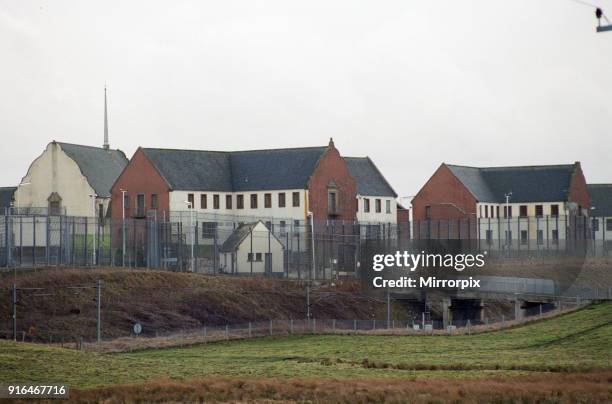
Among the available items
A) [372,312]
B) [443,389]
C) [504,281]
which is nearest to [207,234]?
[372,312]

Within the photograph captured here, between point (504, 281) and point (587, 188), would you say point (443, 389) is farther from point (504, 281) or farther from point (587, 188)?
point (587, 188)

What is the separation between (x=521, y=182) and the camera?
141500 millimetres

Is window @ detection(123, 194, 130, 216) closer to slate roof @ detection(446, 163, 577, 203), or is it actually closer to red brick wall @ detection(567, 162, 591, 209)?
slate roof @ detection(446, 163, 577, 203)

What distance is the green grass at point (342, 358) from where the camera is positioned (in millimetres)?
62781

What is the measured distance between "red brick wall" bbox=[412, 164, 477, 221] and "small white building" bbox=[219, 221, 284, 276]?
106ft

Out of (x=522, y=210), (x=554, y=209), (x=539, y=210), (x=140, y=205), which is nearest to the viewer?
(x=140, y=205)

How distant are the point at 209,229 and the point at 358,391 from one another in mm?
49793

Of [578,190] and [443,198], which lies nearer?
[443,198]

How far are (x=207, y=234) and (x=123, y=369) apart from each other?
4162 cm

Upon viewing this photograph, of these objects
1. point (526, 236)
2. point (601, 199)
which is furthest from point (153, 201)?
point (601, 199)

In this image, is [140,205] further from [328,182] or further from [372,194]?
[372,194]

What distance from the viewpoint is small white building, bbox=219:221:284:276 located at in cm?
10369

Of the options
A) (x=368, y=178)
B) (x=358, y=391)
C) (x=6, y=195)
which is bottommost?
(x=358, y=391)

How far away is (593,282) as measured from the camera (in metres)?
112
